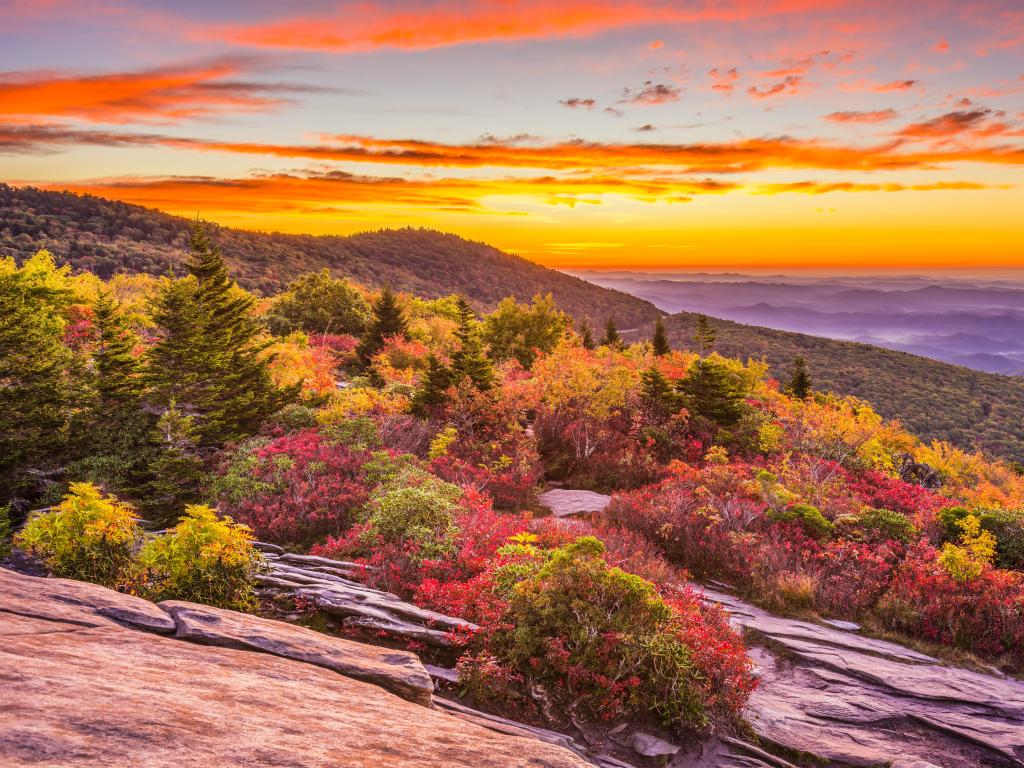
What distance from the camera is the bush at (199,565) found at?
7828mm

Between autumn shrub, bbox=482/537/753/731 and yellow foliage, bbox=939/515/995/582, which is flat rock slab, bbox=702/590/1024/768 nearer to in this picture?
autumn shrub, bbox=482/537/753/731

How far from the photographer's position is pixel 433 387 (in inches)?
886

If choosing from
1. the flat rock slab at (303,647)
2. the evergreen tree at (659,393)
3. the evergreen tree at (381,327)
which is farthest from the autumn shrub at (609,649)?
the evergreen tree at (381,327)

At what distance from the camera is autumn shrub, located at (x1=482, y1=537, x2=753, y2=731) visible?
24.2 feet

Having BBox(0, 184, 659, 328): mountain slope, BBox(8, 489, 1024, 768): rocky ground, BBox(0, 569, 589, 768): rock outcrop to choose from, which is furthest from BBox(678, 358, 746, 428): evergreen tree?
BBox(0, 184, 659, 328): mountain slope

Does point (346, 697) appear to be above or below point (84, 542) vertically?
above

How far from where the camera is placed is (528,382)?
984 inches

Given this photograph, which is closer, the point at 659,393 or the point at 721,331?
the point at 659,393

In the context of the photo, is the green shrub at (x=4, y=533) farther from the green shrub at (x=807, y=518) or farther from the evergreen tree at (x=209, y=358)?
the green shrub at (x=807, y=518)

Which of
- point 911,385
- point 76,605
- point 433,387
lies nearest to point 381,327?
point 433,387

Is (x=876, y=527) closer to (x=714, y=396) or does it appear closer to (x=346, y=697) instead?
(x=714, y=396)

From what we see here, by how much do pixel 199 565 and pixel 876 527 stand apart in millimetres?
16618

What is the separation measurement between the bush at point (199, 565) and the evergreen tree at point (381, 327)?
28.4m

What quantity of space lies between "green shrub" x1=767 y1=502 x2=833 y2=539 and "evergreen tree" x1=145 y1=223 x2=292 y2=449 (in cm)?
1747
